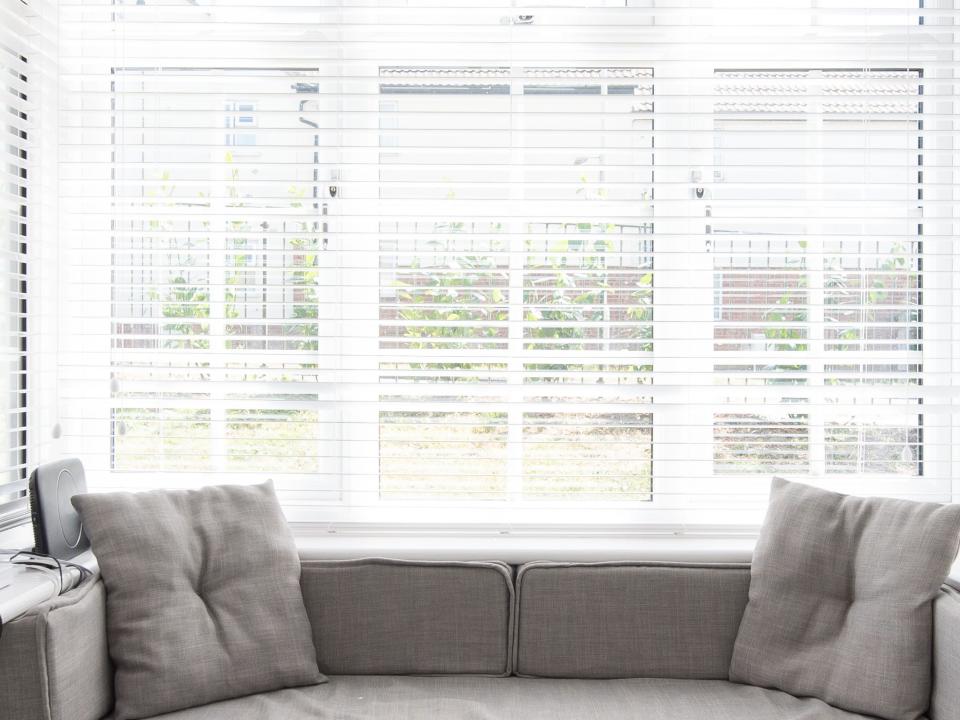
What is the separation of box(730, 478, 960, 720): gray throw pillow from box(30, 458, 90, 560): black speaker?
171cm

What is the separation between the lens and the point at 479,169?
7.68 ft

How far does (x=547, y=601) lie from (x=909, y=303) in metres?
1.45

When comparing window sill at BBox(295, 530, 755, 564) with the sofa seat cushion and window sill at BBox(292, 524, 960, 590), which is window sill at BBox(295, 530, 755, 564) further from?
the sofa seat cushion

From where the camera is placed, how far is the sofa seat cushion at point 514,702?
1.79 meters

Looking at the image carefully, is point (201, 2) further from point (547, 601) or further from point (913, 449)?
point (913, 449)

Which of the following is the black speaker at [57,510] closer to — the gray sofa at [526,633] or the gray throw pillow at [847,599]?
the gray sofa at [526,633]

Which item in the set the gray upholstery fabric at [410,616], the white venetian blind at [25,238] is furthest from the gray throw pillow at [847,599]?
the white venetian blind at [25,238]

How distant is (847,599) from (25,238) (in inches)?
95.7

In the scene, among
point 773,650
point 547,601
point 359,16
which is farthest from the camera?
point 359,16

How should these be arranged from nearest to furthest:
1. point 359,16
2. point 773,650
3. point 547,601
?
1. point 773,650
2. point 547,601
3. point 359,16

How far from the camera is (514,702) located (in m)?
1.87

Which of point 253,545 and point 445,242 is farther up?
point 445,242

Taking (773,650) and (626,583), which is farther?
(626,583)

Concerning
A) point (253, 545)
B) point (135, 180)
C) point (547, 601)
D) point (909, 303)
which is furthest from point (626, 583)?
point (135, 180)
